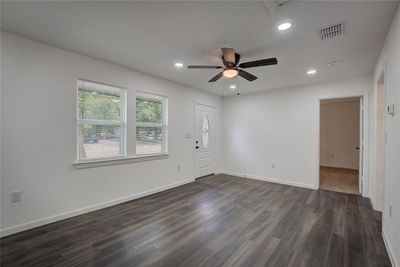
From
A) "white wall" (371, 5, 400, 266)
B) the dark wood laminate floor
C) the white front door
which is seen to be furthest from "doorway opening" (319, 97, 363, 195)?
"white wall" (371, 5, 400, 266)

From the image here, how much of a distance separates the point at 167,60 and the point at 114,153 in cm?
200

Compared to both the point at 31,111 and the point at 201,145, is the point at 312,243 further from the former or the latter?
the point at 31,111

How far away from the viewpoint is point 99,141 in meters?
3.40

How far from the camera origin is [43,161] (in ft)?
8.95

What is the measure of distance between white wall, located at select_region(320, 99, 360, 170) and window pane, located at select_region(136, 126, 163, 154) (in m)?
6.08

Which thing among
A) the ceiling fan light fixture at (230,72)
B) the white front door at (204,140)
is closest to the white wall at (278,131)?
the white front door at (204,140)

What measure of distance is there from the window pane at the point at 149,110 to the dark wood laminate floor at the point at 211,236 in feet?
5.67

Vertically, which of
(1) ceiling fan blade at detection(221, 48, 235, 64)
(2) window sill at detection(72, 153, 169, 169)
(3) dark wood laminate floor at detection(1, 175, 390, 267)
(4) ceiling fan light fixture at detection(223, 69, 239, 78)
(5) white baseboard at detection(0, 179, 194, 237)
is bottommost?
(3) dark wood laminate floor at detection(1, 175, 390, 267)

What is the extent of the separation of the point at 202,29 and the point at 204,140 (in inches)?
149

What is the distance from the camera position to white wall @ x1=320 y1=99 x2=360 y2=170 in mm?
6969

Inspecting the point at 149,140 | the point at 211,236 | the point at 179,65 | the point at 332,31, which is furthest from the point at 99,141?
the point at 332,31

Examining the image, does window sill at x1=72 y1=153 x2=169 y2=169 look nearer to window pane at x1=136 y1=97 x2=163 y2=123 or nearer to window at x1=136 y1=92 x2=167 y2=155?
window at x1=136 y1=92 x2=167 y2=155

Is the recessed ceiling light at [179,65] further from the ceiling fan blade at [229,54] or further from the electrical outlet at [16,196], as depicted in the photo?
the electrical outlet at [16,196]

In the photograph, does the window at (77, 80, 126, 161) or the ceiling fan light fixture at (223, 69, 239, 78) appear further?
the window at (77, 80, 126, 161)
